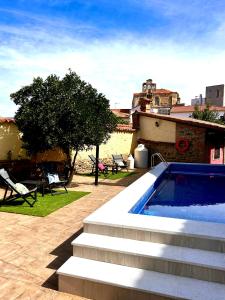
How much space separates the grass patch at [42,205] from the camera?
8922 millimetres

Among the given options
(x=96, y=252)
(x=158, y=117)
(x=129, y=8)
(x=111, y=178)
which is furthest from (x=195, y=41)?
(x=96, y=252)

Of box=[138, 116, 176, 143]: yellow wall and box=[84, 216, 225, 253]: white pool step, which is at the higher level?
box=[138, 116, 176, 143]: yellow wall

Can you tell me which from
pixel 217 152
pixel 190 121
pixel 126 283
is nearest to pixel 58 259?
pixel 126 283

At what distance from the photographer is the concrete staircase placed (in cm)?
444

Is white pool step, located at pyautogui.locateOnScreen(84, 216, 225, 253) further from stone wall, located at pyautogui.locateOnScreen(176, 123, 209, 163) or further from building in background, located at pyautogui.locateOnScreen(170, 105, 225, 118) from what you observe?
building in background, located at pyautogui.locateOnScreen(170, 105, 225, 118)

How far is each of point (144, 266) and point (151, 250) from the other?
0.28 metres

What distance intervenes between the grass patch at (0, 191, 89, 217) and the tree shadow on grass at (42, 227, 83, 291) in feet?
7.02

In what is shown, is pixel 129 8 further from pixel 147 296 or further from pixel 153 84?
pixel 153 84

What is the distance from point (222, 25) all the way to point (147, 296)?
11.2m

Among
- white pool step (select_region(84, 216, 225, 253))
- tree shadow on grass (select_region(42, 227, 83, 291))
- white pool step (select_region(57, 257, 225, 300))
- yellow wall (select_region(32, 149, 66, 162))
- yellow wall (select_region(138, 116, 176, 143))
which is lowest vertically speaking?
tree shadow on grass (select_region(42, 227, 83, 291))

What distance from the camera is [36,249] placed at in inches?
249

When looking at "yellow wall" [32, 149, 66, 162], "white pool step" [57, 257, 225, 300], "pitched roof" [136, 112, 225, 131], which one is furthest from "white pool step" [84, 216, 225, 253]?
"pitched roof" [136, 112, 225, 131]

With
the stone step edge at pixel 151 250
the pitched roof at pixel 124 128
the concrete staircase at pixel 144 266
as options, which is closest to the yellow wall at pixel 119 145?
the pitched roof at pixel 124 128

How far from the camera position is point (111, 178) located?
52.0ft
